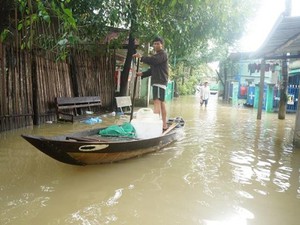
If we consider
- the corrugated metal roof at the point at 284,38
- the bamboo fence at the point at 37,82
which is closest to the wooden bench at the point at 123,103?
the bamboo fence at the point at 37,82

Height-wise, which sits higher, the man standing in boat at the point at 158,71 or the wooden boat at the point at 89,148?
the man standing in boat at the point at 158,71

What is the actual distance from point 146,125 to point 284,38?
615cm

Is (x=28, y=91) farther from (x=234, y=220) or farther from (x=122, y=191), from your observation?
(x=234, y=220)

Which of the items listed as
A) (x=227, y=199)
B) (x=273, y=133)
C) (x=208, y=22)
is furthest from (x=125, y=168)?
(x=208, y=22)

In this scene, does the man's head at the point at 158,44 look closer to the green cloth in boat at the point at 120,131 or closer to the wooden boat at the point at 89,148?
the green cloth in boat at the point at 120,131

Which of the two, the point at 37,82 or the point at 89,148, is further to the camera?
the point at 37,82

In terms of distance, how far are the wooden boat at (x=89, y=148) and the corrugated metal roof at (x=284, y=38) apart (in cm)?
510

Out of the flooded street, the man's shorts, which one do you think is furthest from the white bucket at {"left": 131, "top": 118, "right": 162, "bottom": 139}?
the man's shorts

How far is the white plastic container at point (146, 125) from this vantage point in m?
6.45

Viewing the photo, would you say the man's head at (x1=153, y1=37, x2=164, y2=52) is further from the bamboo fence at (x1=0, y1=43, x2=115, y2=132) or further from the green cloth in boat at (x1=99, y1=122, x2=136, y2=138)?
the bamboo fence at (x1=0, y1=43, x2=115, y2=132)

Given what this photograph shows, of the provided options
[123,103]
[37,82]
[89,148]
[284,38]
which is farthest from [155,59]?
[123,103]

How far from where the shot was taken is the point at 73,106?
35.7 ft

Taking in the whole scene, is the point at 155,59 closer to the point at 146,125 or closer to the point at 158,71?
the point at 158,71

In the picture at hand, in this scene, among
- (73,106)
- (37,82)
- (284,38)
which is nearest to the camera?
(37,82)
